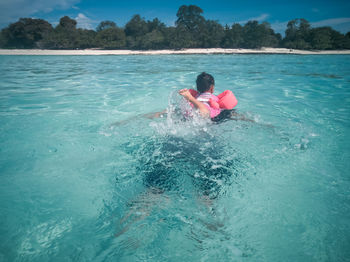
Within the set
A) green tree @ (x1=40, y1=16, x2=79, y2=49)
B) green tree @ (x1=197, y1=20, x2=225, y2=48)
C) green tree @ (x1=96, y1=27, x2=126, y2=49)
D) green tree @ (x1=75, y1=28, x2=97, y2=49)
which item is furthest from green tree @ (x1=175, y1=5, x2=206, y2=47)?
green tree @ (x1=40, y1=16, x2=79, y2=49)

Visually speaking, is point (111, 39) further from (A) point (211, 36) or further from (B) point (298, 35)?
(B) point (298, 35)

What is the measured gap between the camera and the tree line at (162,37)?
46.4m

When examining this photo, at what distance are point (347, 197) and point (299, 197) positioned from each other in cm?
56

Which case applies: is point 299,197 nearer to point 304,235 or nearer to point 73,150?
point 304,235

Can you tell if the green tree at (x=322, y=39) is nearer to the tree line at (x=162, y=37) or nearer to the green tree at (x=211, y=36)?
the tree line at (x=162, y=37)

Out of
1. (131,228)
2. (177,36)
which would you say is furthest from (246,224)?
(177,36)

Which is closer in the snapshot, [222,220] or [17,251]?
[17,251]

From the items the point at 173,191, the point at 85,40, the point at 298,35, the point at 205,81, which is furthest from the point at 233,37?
the point at 173,191

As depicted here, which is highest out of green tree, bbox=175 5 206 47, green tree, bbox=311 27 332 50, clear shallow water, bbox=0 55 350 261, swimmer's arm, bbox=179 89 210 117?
green tree, bbox=175 5 206 47

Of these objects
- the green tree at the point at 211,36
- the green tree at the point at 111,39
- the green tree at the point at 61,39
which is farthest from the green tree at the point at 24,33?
the green tree at the point at 211,36

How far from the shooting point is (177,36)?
48281 millimetres

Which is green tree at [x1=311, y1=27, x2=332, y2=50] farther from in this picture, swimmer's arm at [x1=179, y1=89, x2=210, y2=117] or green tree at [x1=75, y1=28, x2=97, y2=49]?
swimmer's arm at [x1=179, y1=89, x2=210, y2=117]

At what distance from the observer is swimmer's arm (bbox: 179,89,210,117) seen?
9.87 ft

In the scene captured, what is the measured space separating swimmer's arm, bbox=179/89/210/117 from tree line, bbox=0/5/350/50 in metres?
49.9
